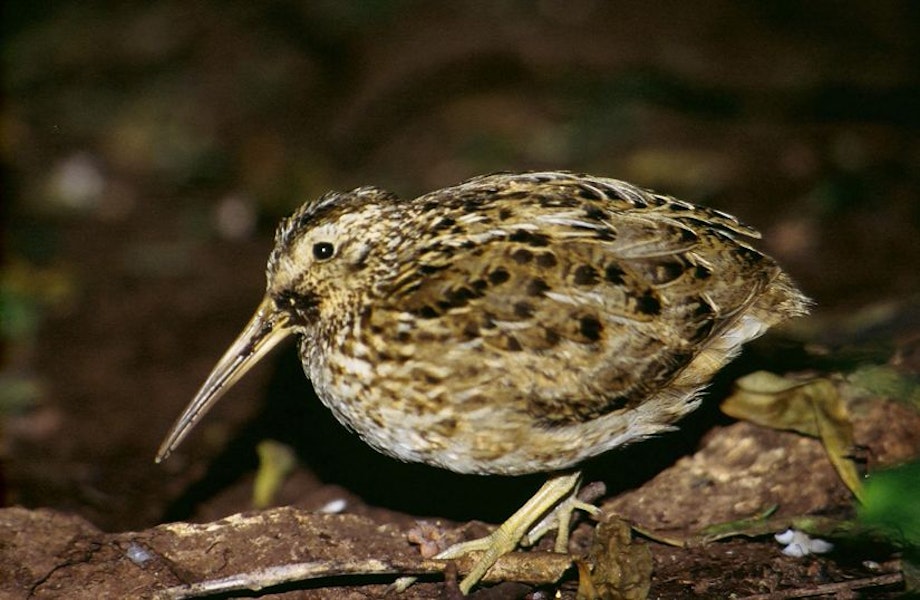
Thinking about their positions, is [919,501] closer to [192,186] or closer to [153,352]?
[153,352]

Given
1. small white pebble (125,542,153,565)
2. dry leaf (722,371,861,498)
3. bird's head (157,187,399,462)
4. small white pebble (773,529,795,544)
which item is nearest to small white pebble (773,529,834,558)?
small white pebble (773,529,795,544)

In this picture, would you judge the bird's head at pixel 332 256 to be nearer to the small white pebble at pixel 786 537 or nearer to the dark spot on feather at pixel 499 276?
the dark spot on feather at pixel 499 276

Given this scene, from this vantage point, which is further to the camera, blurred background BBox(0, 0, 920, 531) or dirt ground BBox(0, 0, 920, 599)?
blurred background BBox(0, 0, 920, 531)

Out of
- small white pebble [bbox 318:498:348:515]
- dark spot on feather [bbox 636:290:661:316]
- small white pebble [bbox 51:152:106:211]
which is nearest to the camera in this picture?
dark spot on feather [bbox 636:290:661:316]

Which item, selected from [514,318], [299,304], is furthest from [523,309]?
[299,304]

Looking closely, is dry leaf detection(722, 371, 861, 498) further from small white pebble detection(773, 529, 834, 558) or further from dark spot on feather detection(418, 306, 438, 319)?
dark spot on feather detection(418, 306, 438, 319)

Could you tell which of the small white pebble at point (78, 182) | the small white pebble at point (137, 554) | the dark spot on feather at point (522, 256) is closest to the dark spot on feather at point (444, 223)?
the dark spot on feather at point (522, 256)
